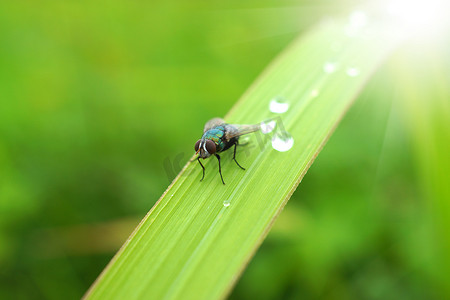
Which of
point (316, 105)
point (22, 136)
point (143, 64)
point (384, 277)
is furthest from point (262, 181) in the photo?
point (143, 64)

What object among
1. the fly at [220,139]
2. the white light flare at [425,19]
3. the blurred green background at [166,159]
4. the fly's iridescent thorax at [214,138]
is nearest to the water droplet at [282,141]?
the fly at [220,139]

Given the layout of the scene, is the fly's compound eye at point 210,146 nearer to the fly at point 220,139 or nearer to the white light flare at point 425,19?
the fly at point 220,139

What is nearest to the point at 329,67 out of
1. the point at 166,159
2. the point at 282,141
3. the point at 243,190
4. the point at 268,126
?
the point at 268,126

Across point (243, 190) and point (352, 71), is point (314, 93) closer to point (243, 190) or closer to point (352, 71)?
point (352, 71)

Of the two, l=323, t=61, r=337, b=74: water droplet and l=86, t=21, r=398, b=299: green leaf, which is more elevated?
l=323, t=61, r=337, b=74: water droplet

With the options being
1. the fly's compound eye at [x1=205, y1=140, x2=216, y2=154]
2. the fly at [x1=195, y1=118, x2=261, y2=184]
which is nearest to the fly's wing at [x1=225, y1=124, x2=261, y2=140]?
the fly at [x1=195, y1=118, x2=261, y2=184]

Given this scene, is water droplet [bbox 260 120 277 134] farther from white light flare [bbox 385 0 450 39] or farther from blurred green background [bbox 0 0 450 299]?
white light flare [bbox 385 0 450 39]
